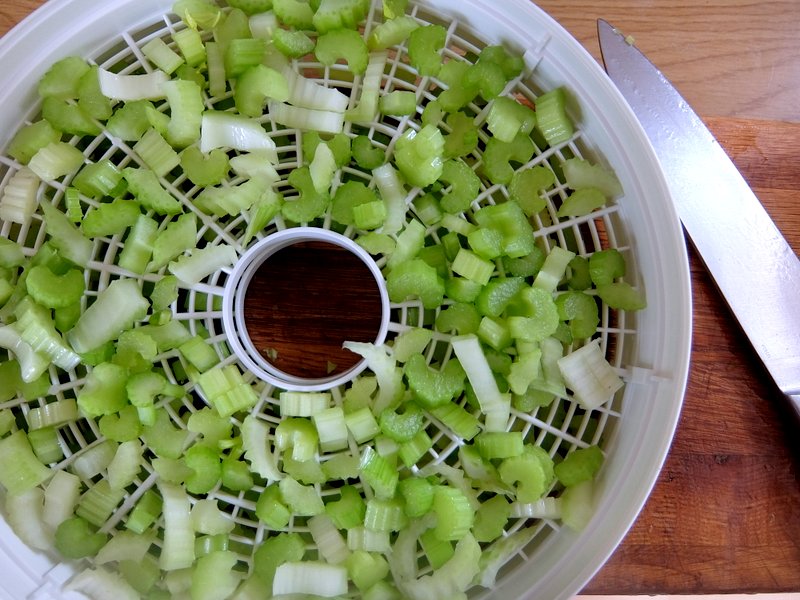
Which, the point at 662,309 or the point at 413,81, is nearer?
the point at 662,309

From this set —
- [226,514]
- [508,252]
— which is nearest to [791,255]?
[508,252]

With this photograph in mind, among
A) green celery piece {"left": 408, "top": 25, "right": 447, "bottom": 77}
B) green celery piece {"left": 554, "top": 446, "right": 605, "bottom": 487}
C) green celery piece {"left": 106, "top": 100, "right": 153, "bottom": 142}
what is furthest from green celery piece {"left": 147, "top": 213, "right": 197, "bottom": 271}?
green celery piece {"left": 554, "top": 446, "right": 605, "bottom": 487}

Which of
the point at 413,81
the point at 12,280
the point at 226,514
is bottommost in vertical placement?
the point at 226,514

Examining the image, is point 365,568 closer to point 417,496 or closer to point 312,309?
point 417,496

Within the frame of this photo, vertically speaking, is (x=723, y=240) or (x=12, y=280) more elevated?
(x=723, y=240)

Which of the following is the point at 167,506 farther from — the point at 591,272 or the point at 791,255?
the point at 791,255

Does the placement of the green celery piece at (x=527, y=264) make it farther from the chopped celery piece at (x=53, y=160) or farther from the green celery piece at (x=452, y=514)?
the chopped celery piece at (x=53, y=160)

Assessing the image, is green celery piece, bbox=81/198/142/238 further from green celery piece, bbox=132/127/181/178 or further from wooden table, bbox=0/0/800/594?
wooden table, bbox=0/0/800/594
